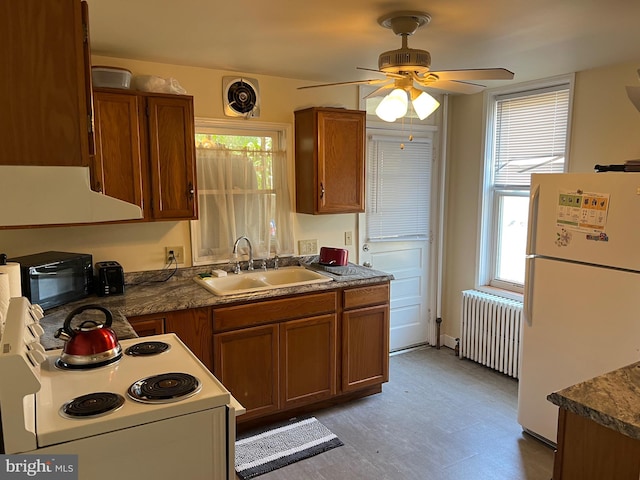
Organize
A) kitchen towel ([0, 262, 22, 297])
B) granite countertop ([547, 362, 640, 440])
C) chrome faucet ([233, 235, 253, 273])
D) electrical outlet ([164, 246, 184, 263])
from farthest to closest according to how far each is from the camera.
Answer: chrome faucet ([233, 235, 253, 273]), electrical outlet ([164, 246, 184, 263]), kitchen towel ([0, 262, 22, 297]), granite countertop ([547, 362, 640, 440])

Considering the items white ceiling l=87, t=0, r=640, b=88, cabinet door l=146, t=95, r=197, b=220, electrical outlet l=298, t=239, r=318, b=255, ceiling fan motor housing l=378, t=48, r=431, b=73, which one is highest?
white ceiling l=87, t=0, r=640, b=88

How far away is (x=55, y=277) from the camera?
243 cm

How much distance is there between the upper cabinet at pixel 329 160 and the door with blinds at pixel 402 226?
A: 0.45 metres

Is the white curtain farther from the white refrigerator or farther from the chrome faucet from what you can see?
the white refrigerator

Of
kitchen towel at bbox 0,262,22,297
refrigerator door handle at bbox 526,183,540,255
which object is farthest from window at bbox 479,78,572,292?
kitchen towel at bbox 0,262,22,297

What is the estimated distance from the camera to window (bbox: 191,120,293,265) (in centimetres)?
321

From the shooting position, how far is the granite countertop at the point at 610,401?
4.15 feet

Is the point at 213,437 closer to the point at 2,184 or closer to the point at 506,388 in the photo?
the point at 2,184

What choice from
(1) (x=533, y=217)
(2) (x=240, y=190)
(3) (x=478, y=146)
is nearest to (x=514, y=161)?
(3) (x=478, y=146)

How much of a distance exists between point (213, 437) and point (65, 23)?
4.05ft

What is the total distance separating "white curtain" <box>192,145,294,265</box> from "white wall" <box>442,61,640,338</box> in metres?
1.65

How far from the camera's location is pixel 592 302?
249 cm

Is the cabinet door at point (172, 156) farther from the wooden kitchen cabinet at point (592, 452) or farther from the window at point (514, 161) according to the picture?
the window at point (514, 161)

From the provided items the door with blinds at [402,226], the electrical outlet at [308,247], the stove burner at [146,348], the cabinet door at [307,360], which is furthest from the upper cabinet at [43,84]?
the door with blinds at [402,226]
